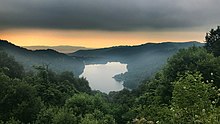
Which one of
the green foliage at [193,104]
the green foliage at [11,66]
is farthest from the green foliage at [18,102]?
the green foliage at [11,66]

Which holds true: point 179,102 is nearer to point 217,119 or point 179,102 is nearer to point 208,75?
point 217,119

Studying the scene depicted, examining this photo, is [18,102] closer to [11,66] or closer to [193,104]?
[193,104]

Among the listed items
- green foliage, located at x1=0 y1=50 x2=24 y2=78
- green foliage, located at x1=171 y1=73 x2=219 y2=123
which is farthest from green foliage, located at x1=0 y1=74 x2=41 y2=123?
green foliage, located at x1=0 y1=50 x2=24 y2=78

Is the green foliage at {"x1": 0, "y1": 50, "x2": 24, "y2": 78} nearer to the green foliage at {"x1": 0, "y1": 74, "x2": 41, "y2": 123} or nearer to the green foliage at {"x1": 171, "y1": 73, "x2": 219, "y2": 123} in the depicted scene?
the green foliage at {"x1": 0, "y1": 74, "x2": 41, "y2": 123}

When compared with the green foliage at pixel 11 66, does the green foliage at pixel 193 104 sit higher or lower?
higher

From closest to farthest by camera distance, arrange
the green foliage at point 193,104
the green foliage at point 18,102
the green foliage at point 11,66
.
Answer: the green foliage at point 193,104 < the green foliage at point 18,102 < the green foliage at point 11,66

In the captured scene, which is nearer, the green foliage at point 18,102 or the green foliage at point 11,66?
the green foliage at point 18,102

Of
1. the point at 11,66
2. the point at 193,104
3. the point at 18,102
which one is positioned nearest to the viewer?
the point at 193,104

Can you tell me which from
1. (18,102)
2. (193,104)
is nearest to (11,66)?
(18,102)

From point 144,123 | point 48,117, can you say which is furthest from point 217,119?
point 48,117

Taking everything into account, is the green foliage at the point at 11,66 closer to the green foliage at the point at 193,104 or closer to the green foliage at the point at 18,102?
the green foliage at the point at 18,102

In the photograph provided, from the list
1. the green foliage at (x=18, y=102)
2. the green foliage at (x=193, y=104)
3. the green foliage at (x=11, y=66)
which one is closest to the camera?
the green foliage at (x=193, y=104)
